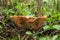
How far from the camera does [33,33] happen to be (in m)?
1.68

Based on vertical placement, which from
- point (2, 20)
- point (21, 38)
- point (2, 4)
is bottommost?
point (21, 38)

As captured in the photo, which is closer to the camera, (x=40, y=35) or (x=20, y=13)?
(x=40, y=35)

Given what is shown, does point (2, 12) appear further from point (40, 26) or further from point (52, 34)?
point (52, 34)

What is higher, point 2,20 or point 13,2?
point 13,2

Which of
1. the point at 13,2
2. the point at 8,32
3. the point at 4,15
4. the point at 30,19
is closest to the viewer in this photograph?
the point at 30,19

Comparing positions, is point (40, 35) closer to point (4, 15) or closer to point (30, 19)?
point (30, 19)

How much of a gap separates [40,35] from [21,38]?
20 centimetres

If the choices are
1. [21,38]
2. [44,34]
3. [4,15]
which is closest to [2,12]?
[4,15]

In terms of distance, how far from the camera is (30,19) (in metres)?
1.64

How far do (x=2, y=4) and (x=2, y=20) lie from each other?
40 centimetres

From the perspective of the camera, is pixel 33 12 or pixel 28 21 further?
pixel 33 12

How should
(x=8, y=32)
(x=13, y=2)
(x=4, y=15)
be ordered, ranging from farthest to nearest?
(x=13, y=2) → (x=4, y=15) → (x=8, y=32)

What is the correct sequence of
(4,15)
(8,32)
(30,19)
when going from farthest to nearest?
1. (4,15)
2. (8,32)
3. (30,19)

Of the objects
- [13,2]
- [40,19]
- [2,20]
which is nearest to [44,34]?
[40,19]
